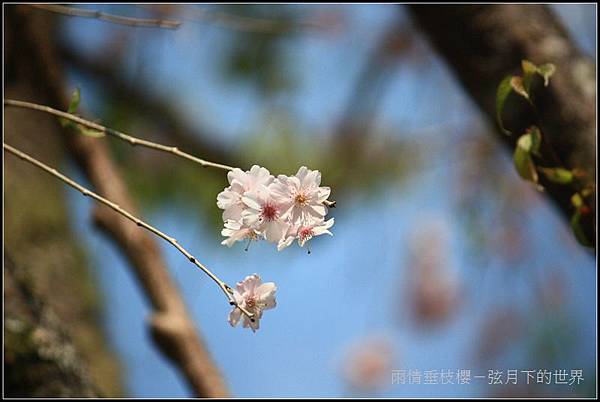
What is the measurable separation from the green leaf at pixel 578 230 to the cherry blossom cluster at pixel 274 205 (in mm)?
372

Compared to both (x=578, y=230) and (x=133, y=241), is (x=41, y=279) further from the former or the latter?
(x=578, y=230)

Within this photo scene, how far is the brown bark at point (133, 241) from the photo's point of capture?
36.8 inches

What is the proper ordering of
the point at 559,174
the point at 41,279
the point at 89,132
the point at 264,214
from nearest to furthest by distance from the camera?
the point at 264,214 < the point at 89,132 < the point at 559,174 < the point at 41,279

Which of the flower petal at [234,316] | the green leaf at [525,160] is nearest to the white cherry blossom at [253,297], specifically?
the flower petal at [234,316]

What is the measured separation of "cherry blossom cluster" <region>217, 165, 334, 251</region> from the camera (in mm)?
463

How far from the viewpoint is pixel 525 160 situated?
2.19 ft

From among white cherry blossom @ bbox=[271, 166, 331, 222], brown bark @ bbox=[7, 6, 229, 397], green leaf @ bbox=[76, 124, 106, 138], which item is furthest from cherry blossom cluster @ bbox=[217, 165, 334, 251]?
brown bark @ bbox=[7, 6, 229, 397]

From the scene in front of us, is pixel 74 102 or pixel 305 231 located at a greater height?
pixel 74 102

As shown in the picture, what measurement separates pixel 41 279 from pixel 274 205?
0.85 meters

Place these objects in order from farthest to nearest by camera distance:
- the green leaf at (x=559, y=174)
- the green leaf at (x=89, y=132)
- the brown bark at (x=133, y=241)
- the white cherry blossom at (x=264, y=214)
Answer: the brown bark at (x=133, y=241), the green leaf at (x=559, y=174), the green leaf at (x=89, y=132), the white cherry blossom at (x=264, y=214)

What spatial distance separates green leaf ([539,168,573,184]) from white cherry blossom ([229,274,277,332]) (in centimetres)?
38

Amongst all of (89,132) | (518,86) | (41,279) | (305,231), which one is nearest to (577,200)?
(518,86)

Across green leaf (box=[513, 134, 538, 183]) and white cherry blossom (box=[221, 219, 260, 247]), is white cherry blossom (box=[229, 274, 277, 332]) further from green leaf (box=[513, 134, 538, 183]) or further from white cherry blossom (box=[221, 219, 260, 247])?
green leaf (box=[513, 134, 538, 183])

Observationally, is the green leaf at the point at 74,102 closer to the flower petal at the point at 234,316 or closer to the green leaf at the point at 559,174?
the flower petal at the point at 234,316
